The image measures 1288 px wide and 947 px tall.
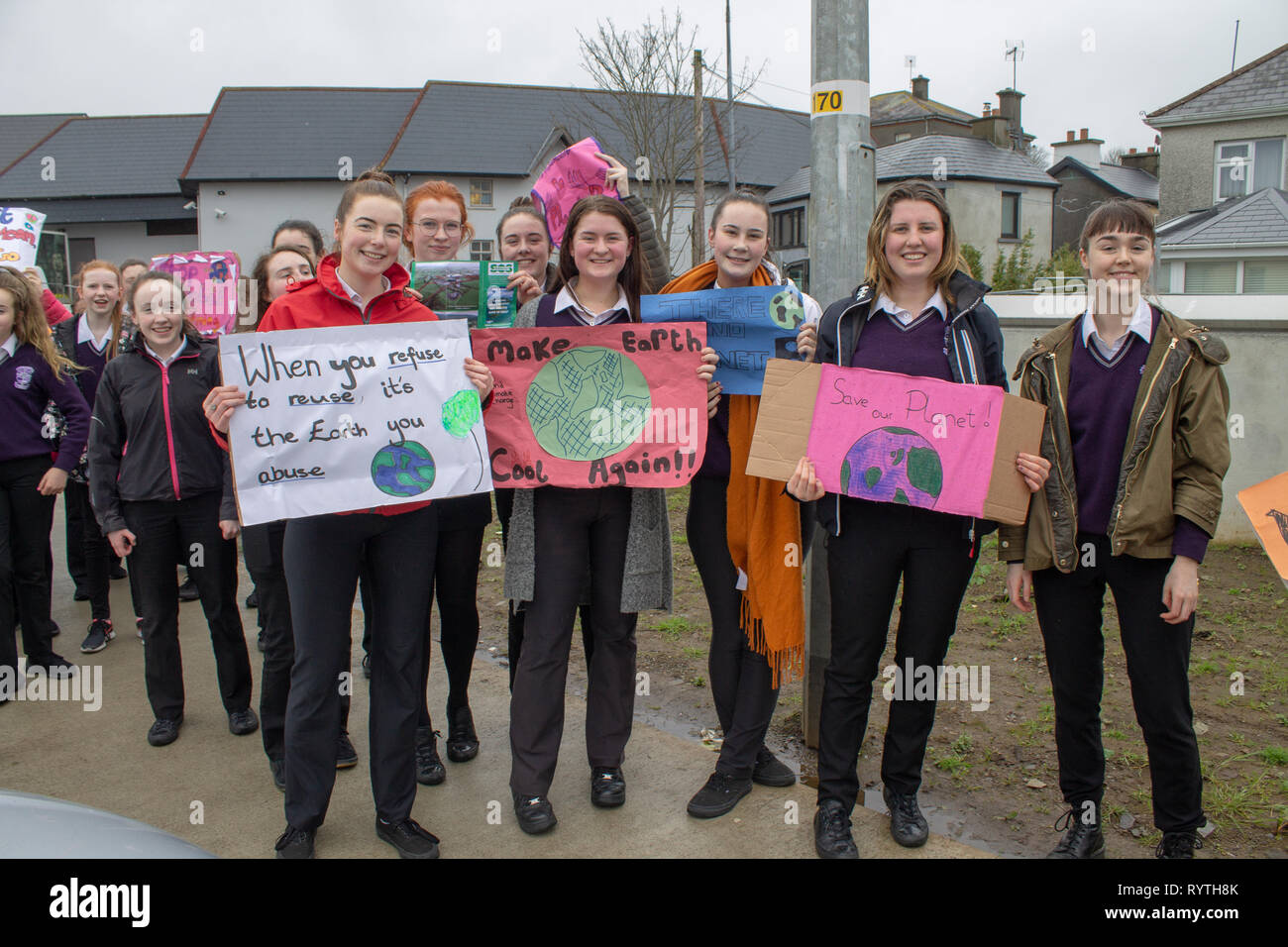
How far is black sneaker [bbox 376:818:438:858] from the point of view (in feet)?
11.0

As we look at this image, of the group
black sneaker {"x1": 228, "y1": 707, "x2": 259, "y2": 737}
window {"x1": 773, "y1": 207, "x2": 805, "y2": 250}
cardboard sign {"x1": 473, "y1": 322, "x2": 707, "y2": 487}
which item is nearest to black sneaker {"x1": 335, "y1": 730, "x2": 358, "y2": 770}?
black sneaker {"x1": 228, "y1": 707, "x2": 259, "y2": 737}

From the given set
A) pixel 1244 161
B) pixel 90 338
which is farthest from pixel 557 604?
pixel 1244 161

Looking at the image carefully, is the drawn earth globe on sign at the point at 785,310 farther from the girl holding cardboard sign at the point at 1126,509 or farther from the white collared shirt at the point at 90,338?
the white collared shirt at the point at 90,338

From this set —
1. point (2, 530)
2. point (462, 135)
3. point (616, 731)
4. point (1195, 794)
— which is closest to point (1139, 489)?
point (1195, 794)

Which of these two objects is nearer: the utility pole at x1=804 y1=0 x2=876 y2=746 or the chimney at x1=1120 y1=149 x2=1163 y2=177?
the utility pole at x1=804 y1=0 x2=876 y2=746

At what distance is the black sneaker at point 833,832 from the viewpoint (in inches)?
130

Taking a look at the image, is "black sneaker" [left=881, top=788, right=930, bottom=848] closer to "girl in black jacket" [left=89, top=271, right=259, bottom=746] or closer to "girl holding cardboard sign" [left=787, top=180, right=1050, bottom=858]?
"girl holding cardboard sign" [left=787, top=180, right=1050, bottom=858]

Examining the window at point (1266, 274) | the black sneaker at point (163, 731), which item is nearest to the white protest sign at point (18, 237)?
the black sneaker at point (163, 731)

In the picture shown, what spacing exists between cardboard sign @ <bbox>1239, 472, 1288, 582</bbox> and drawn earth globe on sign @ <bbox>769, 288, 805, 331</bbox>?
1580 millimetres

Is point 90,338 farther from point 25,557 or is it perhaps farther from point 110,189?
point 110,189

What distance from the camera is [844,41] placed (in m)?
3.96

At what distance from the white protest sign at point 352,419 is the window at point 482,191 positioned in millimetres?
42985

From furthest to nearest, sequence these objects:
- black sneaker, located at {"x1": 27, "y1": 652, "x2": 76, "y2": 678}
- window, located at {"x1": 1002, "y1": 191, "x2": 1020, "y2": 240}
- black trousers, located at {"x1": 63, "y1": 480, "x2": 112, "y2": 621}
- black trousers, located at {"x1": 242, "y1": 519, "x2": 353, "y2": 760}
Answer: window, located at {"x1": 1002, "y1": 191, "x2": 1020, "y2": 240} → black trousers, located at {"x1": 63, "y1": 480, "x2": 112, "y2": 621} → black sneaker, located at {"x1": 27, "y1": 652, "x2": 76, "y2": 678} → black trousers, located at {"x1": 242, "y1": 519, "x2": 353, "y2": 760}
